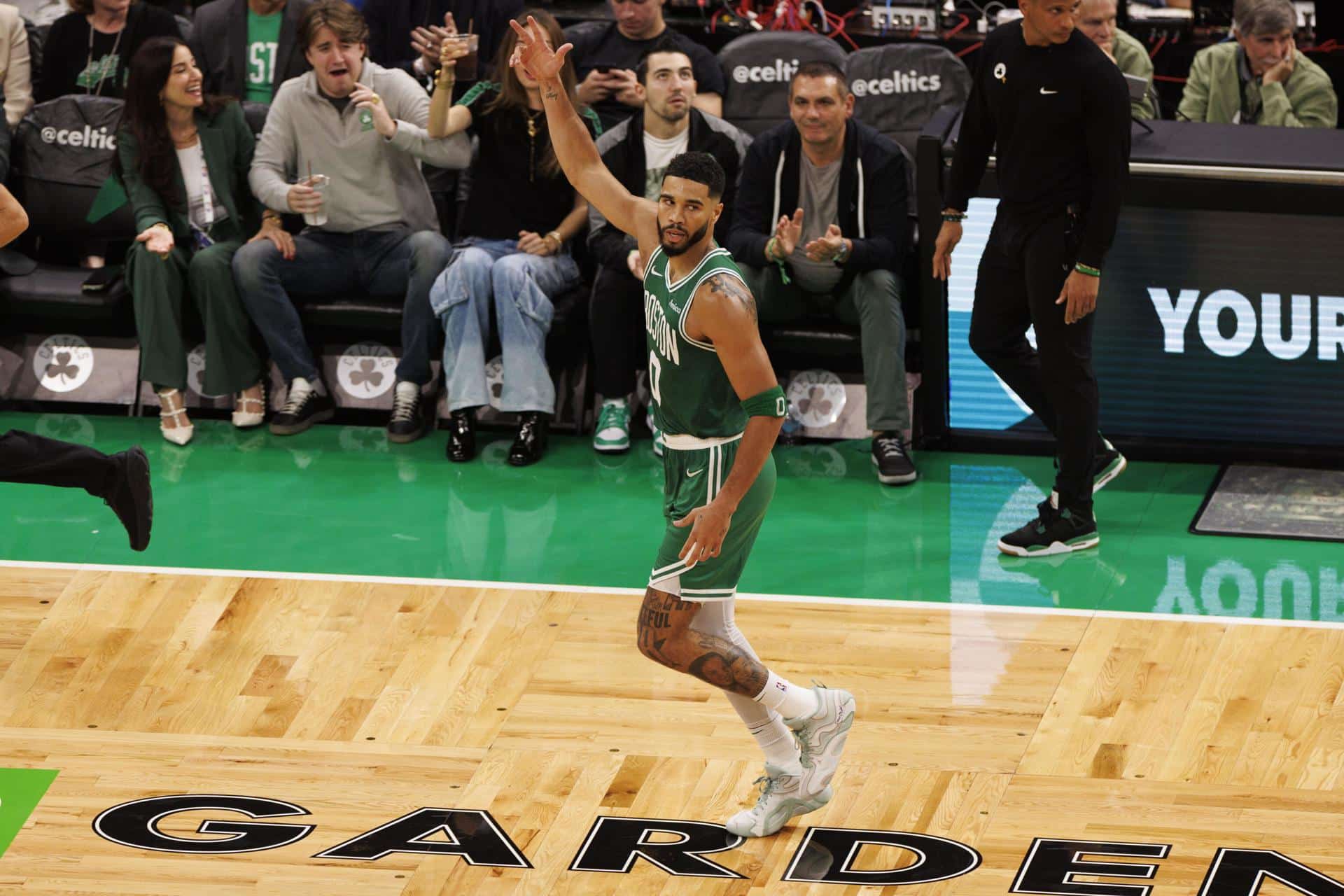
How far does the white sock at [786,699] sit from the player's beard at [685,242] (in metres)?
1.07

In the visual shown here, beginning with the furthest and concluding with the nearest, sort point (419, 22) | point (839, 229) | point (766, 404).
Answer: point (419, 22), point (839, 229), point (766, 404)

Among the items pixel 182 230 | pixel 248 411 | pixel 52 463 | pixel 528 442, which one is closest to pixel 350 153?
pixel 182 230

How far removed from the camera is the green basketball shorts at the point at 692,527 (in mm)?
4699

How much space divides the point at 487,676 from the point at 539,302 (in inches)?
91.4

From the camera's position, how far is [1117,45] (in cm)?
847

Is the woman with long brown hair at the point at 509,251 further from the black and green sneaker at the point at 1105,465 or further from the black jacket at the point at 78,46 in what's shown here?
the black and green sneaker at the point at 1105,465

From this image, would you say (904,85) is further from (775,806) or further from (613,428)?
(775,806)

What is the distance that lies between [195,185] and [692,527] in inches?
169

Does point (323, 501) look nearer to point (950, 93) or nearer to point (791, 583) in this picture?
point (791, 583)

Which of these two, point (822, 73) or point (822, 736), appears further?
point (822, 73)

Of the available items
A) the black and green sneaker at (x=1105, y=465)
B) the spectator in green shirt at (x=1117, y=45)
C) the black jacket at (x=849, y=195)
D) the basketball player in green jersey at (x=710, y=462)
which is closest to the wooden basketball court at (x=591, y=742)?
the basketball player in green jersey at (x=710, y=462)

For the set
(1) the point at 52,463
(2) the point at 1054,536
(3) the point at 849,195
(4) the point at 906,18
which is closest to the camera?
(1) the point at 52,463

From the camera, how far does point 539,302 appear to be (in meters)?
7.83

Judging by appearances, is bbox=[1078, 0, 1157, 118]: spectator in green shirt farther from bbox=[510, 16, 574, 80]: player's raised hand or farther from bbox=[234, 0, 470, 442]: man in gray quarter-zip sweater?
bbox=[510, 16, 574, 80]: player's raised hand
